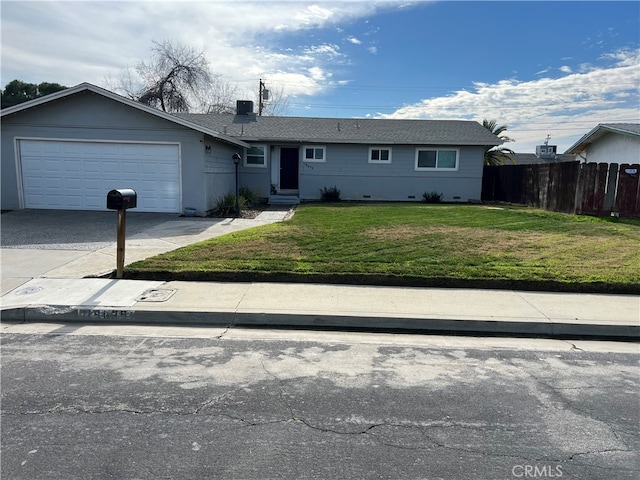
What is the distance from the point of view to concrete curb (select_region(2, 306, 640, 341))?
18.4ft

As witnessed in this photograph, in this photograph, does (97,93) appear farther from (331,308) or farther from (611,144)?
(611,144)

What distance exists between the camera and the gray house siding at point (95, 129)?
14594 mm

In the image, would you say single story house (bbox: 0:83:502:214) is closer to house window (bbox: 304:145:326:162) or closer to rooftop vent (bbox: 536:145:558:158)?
house window (bbox: 304:145:326:162)

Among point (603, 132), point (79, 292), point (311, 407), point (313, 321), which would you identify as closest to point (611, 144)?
point (603, 132)

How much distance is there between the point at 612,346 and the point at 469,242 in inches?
187

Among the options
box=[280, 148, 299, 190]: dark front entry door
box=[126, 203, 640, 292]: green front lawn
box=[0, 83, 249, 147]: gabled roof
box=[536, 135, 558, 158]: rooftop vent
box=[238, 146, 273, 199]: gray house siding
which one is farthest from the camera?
box=[536, 135, 558, 158]: rooftop vent

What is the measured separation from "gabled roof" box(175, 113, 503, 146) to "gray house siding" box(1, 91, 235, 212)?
5.78m

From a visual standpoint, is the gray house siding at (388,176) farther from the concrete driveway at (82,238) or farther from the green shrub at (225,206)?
the concrete driveway at (82,238)

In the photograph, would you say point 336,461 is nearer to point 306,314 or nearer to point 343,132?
point 306,314

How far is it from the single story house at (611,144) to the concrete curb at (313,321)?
16692 millimetres

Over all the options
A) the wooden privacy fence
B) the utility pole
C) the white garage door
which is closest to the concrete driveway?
the white garage door

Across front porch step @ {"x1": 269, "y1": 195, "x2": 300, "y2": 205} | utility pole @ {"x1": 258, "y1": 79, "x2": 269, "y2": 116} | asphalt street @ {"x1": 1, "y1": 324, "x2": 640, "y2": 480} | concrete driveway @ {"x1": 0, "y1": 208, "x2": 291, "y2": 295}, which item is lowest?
asphalt street @ {"x1": 1, "y1": 324, "x2": 640, "y2": 480}

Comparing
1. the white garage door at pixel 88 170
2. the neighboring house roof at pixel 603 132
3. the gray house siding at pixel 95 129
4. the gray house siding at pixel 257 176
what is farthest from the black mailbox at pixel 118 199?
the neighboring house roof at pixel 603 132

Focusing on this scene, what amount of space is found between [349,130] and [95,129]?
11843 millimetres
